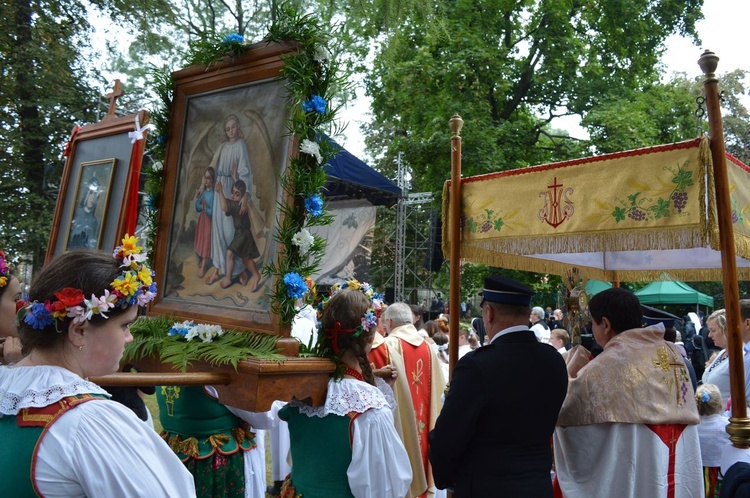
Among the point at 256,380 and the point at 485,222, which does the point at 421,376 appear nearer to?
the point at 485,222

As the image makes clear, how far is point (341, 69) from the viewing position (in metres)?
2.70

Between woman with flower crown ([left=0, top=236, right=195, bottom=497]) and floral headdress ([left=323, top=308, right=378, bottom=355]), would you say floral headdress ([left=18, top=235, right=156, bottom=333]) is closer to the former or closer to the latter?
woman with flower crown ([left=0, top=236, right=195, bottom=497])

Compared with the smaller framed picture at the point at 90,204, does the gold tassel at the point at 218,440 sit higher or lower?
lower

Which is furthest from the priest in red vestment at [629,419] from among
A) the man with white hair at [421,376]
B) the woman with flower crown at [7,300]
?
the woman with flower crown at [7,300]

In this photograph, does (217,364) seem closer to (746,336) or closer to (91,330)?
(91,330)

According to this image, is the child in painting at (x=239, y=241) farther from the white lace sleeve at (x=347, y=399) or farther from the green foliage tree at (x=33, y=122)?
the green foliage tree at (x=33, y=122)

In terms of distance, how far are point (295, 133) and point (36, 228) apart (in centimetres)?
1046

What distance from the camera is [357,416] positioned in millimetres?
2678

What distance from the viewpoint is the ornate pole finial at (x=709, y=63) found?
3195mm

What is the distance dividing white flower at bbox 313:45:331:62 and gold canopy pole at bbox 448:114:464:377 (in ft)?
5.22

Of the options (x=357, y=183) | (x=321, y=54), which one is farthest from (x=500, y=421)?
(x=357, y=183)

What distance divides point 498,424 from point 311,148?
60.9 inches

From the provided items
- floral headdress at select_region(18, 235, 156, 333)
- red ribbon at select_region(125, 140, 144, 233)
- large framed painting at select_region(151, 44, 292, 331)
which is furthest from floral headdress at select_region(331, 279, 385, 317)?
red ribbon at select_region(125, 140, 144, 233)

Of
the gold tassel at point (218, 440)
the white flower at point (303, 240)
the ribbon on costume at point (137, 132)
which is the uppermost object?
the ribbon on costume at point (137, 132)
